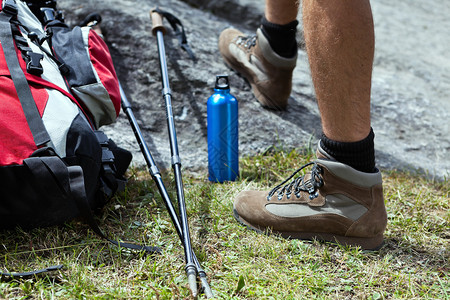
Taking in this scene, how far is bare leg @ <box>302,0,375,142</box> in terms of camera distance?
78.7 inches

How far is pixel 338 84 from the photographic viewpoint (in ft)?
6.79

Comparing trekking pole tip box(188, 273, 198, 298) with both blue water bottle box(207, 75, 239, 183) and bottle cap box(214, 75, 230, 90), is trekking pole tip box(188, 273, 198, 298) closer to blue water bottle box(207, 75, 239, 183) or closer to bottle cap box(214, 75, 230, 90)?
blue water bottle box(207, 75, 239, 183)

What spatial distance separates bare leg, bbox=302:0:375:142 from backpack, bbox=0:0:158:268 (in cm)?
106

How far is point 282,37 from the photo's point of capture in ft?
11.2

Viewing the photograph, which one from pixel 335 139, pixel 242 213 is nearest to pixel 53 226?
pixel 242 213

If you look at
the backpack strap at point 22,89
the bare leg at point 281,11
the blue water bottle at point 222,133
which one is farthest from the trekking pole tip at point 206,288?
the bare leg at point 281,11

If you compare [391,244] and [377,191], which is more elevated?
[377,191]

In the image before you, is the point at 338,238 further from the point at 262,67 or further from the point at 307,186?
the point at 262,67

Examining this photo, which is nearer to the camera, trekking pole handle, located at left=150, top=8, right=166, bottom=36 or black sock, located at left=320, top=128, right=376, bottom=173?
black sock, located at left=320, top=128, right=376, bottom=173

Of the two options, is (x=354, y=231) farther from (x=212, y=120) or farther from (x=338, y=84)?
(x=212, y=120)

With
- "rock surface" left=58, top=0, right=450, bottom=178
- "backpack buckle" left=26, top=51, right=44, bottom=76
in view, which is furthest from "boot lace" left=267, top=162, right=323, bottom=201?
"backpack buckle" left=26, top=51, right=44, bottom=76

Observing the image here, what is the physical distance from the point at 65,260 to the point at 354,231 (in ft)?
4.44

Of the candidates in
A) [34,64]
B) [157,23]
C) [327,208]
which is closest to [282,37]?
[157,23]

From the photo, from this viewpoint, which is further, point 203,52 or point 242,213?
point 203,52
